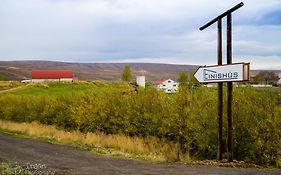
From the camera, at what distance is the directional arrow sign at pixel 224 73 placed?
11.9m

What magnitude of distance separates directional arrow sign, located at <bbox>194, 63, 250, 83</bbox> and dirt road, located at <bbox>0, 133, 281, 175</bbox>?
8.66 feet

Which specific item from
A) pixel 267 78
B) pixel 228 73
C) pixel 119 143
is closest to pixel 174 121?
pixel 119 143

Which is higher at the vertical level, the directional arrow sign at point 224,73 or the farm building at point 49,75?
the farm building at point 49,75

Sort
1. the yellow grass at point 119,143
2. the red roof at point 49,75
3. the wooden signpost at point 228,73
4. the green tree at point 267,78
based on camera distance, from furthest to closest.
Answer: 1. the red roof at point 49,75
2. the green tree at point 267,78
3. the yellow grass at point 119,143
4. the wooden signpost at point 228,73

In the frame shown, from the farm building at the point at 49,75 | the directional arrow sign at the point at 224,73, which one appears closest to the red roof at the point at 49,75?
the farm building at the point at 49,75

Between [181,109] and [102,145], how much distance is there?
14.7 feet

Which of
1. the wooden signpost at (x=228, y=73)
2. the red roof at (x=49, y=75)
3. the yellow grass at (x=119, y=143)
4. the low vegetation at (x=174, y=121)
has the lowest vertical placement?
the yellow grass at (x=119, y=143)

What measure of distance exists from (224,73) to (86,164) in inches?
202

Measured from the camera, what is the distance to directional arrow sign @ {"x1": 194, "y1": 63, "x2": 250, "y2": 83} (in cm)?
1191

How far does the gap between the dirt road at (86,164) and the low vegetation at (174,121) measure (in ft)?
7.02

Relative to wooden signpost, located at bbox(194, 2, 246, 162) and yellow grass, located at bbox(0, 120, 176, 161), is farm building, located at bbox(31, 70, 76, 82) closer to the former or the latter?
yellow grass, located at bbox(0, 120, 176, 161)

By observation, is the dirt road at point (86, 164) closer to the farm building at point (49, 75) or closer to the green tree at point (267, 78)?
the green tree at point (267, 78)

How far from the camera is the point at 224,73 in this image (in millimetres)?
12648

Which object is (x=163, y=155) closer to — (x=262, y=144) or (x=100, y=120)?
(x=262, y=144)
